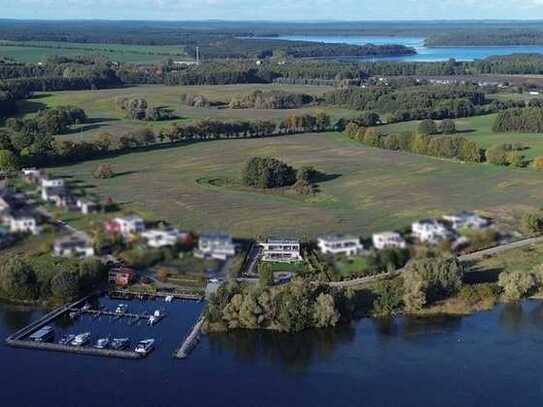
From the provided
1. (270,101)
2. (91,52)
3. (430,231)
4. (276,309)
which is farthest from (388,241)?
(91,52)

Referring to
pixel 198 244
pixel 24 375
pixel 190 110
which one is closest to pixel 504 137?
pixel 190 110

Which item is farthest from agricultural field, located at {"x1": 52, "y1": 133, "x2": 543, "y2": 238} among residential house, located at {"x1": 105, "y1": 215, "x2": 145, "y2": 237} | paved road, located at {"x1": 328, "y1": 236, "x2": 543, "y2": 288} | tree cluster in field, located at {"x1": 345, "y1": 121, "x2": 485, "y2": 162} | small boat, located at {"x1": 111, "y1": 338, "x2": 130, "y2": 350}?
small boat, located at {"x1": 111, "y1": 338, "x2": 130, "y2": 350}

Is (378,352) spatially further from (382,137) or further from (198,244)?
(382,137)

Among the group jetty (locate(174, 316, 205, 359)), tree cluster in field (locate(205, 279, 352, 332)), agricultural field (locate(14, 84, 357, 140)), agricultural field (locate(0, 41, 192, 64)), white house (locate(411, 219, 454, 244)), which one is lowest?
jetty (locate(174, 316, 205, 359))

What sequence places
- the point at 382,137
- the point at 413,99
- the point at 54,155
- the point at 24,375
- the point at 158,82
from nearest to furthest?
the point at 24,375 → the point at 54,155 → the point at 382,137 → the point at 413,99 → the point at 158,82

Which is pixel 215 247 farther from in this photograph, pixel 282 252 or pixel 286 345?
pixel 286 345

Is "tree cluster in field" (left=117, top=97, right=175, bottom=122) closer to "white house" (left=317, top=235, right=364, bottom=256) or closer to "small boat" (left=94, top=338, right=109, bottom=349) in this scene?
"white house" (left=317, top=235, right=364, bottom=256)

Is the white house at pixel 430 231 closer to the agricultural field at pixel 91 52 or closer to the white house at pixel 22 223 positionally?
the white house at pixel 22 223

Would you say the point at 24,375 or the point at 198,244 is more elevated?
the point at 198,244
